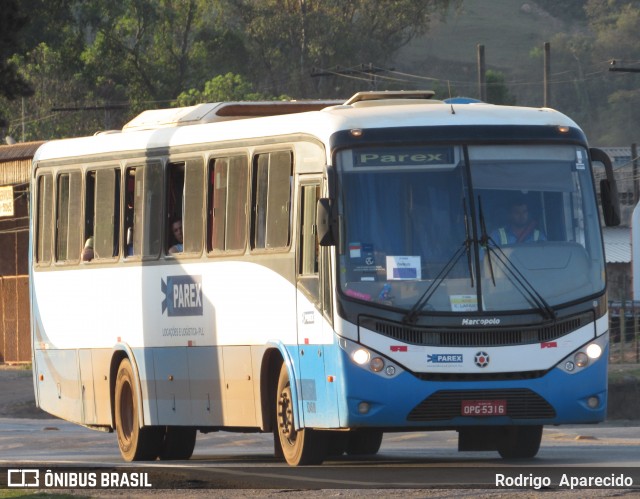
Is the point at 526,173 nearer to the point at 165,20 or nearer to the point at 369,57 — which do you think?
the point at 165,20

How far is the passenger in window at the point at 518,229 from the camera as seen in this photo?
44.8 feet

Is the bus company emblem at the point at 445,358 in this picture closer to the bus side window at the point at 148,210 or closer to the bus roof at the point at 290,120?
the bus roof at the point at 290,120

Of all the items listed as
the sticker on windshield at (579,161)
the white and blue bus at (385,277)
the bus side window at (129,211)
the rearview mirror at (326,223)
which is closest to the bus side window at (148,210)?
the bus side window at (129,211)

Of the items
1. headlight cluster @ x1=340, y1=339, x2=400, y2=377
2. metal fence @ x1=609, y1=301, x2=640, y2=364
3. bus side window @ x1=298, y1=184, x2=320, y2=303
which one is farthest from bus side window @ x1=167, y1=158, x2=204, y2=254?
metal fence @ x1=609, y1=301, x2=640, y2=364

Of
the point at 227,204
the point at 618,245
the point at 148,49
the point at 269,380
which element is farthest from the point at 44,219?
the point at 148,49

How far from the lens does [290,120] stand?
14.8m

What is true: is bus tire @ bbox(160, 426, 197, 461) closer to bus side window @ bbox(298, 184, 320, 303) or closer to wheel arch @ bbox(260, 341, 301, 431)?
wheel arch @ bbox(260, 341, 301, 431)

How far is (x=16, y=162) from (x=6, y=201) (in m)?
1.04

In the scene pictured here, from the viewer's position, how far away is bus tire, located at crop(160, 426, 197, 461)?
57.7 feet

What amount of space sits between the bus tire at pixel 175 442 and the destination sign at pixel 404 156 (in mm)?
4861

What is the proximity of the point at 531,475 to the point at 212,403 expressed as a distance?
14.3 ft

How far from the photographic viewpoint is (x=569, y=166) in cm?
1409

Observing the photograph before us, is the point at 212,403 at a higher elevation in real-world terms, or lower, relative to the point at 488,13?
lower

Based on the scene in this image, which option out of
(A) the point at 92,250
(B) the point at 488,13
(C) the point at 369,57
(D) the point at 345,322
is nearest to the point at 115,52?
(C) the point at 369,57
